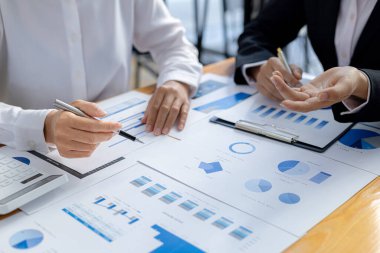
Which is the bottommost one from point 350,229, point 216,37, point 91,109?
point 216,37

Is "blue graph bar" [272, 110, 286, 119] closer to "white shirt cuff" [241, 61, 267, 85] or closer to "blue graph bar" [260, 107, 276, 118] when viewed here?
"blue graph bar" [260, 107, 276, 118]

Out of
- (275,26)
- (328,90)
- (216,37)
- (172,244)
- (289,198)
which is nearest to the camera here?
(172,244)

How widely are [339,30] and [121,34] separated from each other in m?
0.64

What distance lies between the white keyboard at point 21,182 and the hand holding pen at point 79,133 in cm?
5

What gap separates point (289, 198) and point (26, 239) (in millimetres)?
405

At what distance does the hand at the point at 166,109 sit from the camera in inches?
37.7

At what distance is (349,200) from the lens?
0.68 meters

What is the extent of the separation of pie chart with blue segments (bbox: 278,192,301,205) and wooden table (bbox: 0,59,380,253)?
0.19 feet

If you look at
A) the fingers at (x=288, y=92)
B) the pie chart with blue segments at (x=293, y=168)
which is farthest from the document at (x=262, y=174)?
the fingers at (x=288, y=92)

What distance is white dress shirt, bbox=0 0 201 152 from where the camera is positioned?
1070mm

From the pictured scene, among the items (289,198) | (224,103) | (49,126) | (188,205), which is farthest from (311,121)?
(49,126)

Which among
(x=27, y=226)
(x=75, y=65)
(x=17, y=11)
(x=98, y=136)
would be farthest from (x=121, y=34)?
(x=27, y=226)

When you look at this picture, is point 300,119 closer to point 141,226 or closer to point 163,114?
point 163,114

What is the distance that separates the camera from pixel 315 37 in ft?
4.21
